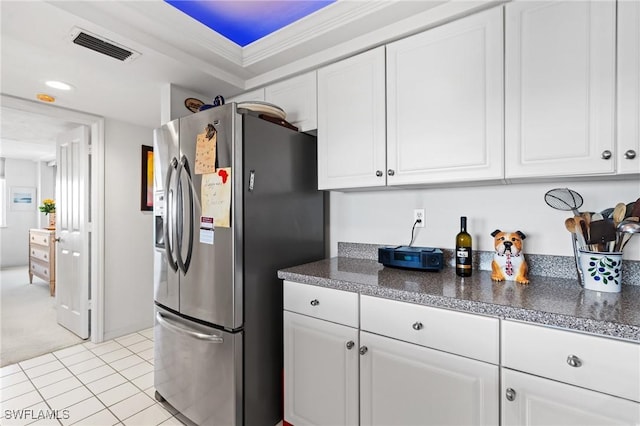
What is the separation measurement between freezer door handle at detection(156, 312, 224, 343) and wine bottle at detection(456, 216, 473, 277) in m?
1.27

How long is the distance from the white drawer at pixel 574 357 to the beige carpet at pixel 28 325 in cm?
364

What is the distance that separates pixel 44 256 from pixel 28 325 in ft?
6.30

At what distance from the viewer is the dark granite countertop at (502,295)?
948 millimetres

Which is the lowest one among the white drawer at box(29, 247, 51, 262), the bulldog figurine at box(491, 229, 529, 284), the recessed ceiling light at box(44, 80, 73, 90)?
the white drawer at box(29, 247, 51, 262)

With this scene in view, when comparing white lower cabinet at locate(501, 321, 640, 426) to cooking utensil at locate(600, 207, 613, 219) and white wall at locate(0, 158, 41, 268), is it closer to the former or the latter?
cooking utensil at locate(600, 207, 613, 219)

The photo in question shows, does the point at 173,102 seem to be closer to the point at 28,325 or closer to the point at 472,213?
the point at 472,213

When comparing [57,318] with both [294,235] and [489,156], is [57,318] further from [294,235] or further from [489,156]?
[489,156]

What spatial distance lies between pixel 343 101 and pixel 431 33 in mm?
562

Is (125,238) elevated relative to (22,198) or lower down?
lower down

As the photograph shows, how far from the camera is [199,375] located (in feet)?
5.57

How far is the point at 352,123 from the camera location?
70.9 inches

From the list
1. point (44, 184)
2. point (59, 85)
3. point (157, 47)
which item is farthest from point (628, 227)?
point (44, 184)

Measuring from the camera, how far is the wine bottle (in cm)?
153

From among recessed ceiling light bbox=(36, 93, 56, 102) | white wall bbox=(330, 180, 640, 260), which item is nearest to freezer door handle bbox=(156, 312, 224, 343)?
white wall bbox=(330, 180, 640, 260)
